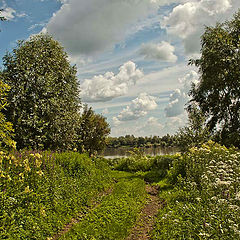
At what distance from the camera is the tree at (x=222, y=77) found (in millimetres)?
21625

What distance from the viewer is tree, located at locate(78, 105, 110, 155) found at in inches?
947

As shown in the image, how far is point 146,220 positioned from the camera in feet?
25.2

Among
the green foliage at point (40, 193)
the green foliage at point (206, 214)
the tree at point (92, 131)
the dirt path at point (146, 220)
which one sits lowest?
the dirt path at point (146, 220)

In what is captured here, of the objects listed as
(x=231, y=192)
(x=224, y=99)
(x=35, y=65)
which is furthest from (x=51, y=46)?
(x=224, y=99)

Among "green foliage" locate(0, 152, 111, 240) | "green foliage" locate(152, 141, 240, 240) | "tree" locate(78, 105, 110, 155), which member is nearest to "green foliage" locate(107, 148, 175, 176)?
"tree" locate(78, 105, 110, 155)

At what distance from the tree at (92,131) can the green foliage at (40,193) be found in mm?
12767

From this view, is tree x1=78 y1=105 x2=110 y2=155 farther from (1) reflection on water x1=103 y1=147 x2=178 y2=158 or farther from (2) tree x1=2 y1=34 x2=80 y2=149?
(2) tree x1=2 y1=34 x2=80 y2=149

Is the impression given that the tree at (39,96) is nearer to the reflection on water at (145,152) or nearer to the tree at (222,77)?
the reflection on water at (145,152)

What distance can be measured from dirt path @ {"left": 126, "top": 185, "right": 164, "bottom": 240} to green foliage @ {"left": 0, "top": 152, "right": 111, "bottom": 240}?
6.92 feet

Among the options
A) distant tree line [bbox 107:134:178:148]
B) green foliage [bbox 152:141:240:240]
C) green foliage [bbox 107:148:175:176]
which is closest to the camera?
green foliage [bbox 152:141:240:240]

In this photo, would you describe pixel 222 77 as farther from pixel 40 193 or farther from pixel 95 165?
pixel 40 193

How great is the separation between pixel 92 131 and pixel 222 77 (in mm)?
13747

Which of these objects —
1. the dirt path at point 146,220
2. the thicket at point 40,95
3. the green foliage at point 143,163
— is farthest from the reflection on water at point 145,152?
the dirt path at point 146,220

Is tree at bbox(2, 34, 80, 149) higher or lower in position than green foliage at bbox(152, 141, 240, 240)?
higher
